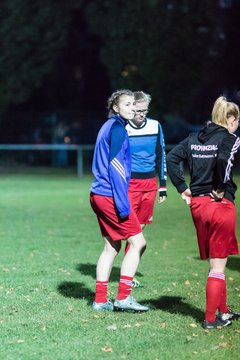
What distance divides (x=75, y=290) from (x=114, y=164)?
Answer: 213 cm

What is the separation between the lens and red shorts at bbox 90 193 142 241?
Result: 836cm

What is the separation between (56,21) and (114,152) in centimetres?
3137

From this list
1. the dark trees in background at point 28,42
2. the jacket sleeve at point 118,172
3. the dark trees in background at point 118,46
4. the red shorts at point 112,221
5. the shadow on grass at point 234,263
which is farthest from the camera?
the dark trees in background at point 118,46

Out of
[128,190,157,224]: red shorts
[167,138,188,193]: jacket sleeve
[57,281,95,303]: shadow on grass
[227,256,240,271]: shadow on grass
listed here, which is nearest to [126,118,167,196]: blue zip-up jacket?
[128,190,157,224]: red shorts

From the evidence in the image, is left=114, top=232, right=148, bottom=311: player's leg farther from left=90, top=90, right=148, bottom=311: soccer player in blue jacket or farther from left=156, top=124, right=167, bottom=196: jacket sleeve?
left=156, top=124, right=167, bottom=196: jacket sleeve

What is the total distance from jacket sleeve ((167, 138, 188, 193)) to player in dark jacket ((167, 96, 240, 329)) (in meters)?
0.01

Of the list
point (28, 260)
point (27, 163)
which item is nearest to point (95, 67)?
point (27, 163)

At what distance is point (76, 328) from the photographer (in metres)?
7.76

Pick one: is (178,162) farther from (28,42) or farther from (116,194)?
(28,42)

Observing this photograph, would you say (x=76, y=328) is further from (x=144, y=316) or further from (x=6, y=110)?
(x=6, y=110)

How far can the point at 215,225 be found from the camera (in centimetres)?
763

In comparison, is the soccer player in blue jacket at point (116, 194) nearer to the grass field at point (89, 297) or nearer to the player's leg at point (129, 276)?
the player's leg at point (129, 276)

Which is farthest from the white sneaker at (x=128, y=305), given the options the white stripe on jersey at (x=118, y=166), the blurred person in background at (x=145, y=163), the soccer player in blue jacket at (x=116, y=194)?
the blurred person in background at (x=145, y=163)

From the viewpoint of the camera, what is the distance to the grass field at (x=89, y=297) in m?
7.06
